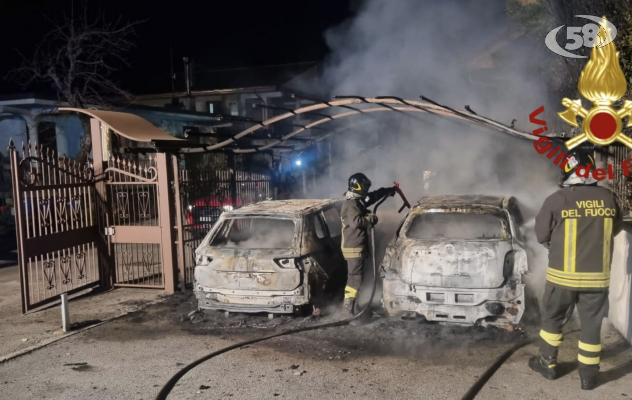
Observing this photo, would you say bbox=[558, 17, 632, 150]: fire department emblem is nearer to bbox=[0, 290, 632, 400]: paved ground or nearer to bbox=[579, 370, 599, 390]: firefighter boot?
bbox=[0, 290, 632, 400]: paved ground

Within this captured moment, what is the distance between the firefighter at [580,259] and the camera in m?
4.30

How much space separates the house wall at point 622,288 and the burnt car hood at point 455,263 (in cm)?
118

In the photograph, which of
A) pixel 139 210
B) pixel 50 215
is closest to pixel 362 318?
pixel 139 210

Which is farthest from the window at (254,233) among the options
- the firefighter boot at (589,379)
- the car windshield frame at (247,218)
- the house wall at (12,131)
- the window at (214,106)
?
the window at (214,106)

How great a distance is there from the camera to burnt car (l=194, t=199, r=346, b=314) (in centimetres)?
606

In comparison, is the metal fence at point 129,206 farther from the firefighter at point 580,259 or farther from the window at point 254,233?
the firefighter at point 580,259

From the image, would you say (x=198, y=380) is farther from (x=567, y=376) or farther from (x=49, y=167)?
(x=49, y=167)

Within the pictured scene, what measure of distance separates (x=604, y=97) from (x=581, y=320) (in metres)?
3.84

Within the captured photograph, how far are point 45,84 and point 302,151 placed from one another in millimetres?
13993

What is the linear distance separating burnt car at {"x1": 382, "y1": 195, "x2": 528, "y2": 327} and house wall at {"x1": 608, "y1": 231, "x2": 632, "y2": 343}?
3.36 feet

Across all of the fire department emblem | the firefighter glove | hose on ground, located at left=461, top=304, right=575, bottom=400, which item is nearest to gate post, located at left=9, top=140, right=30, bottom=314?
the firefighter glove

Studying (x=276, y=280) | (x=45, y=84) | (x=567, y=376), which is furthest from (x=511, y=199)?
(x=45, y=84)

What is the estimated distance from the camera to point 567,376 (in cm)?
451

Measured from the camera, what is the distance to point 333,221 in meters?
7.34
